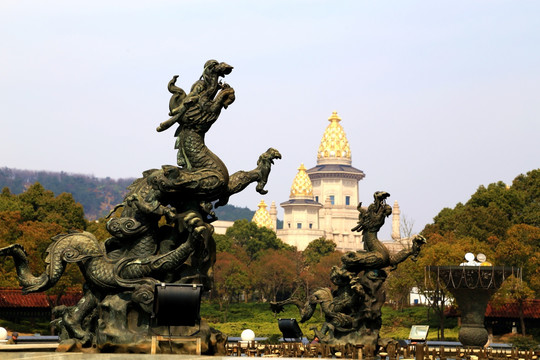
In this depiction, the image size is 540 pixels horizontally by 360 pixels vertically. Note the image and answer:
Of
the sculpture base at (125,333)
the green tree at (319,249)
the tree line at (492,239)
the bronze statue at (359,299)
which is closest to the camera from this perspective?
the sculpture base at (125,333)

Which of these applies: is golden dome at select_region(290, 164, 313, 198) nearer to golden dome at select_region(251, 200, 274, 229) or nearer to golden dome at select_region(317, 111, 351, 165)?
golden dome at select_region(251, 200, 274, 229)

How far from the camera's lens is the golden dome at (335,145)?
6914 inches

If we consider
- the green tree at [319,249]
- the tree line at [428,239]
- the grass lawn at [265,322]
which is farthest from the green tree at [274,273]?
the green tree at [319,249]

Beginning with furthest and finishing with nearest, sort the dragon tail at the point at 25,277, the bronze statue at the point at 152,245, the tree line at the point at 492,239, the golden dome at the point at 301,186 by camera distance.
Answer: the golden dome at the point at 301,186
the tree line at the point at 492,239
the dragon tail at the point at 25,277
the bronze statue at the point at 152,245

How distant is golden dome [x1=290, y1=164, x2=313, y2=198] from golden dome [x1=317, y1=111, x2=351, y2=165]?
9.81 meters

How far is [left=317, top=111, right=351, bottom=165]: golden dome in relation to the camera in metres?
176

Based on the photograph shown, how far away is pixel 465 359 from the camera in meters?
23.0

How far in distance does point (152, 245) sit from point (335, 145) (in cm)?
15783

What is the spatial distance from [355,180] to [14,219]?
12569cm

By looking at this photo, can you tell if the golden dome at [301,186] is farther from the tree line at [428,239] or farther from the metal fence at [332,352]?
the metal fence at [332,352]

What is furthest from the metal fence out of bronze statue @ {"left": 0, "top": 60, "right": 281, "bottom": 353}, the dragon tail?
the dragon tail

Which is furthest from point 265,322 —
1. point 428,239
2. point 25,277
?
point 25,277

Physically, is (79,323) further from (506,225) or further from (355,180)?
(355,180)

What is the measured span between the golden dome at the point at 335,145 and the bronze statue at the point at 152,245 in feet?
509
